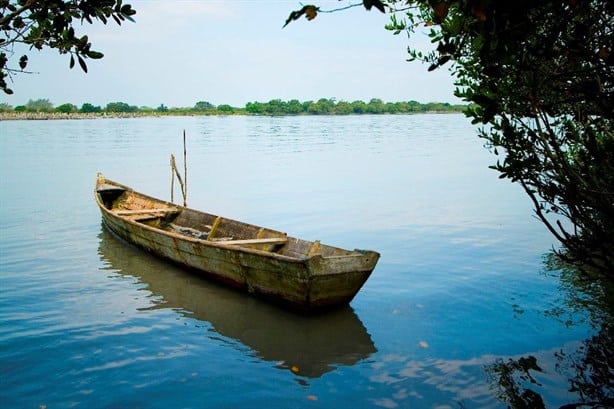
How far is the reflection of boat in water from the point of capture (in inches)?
271

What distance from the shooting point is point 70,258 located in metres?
11.9

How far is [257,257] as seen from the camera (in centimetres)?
792

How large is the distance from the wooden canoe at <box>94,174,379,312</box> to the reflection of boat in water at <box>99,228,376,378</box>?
0.23 m

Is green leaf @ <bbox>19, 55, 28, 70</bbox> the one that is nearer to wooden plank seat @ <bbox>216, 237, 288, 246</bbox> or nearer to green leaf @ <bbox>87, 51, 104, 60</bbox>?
green leaf @ <bbox>87, 51, 104, 60</bbox>

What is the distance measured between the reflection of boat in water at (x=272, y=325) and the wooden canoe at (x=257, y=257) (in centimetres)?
23

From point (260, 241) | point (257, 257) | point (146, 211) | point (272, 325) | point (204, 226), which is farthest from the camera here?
point (146, 211)

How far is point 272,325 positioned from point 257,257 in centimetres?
107

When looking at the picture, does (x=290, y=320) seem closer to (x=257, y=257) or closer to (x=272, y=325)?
(x=272, y=325)

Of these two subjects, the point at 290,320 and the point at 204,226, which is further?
the point at 204,226

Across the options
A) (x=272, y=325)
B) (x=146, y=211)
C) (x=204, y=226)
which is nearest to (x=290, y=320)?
(x=272, y=325)

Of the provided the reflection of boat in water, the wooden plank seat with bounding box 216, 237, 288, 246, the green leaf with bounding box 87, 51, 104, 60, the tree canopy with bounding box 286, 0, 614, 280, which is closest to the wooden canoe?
the wooden plank seat with bounding box 216, 237, 288, 246

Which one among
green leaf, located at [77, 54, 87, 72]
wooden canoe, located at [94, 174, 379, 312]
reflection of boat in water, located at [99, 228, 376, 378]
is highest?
green leaf, located at [77, 54, 87, 72]

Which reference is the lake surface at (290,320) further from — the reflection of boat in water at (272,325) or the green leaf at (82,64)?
the green leaf at (82,64)

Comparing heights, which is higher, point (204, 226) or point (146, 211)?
point (146, 211)
